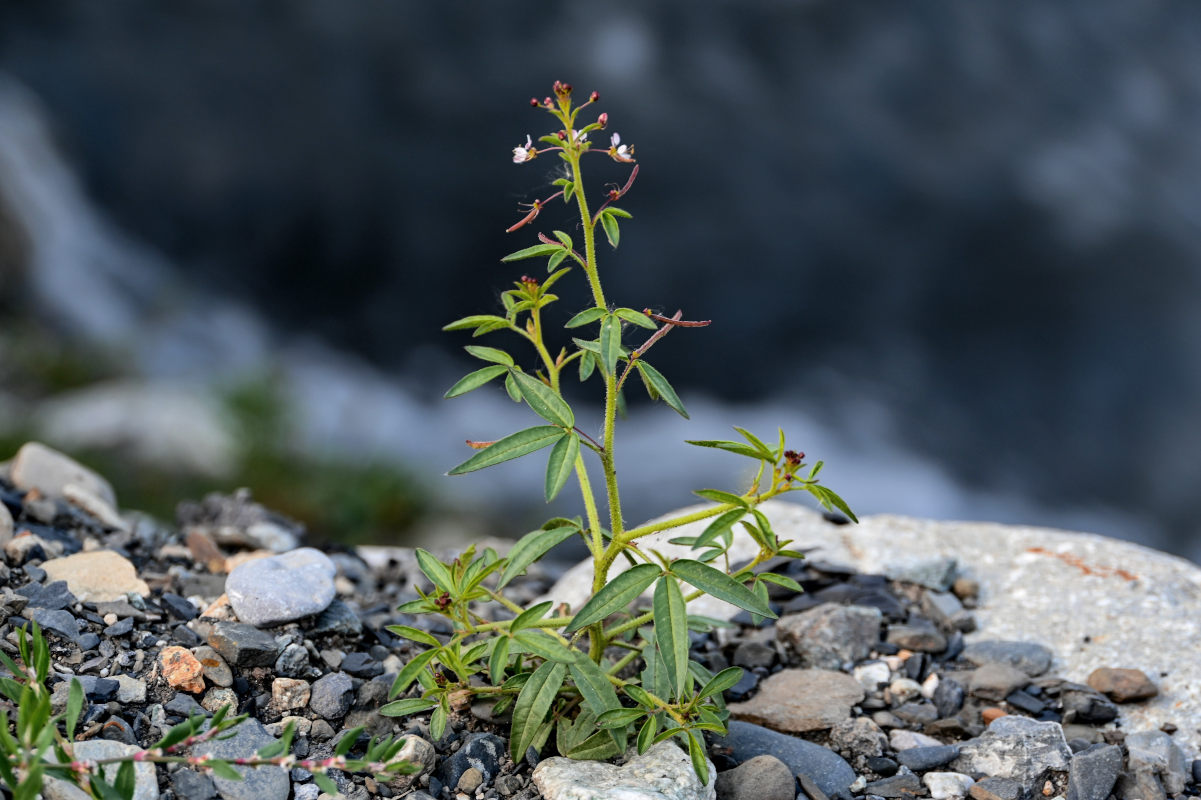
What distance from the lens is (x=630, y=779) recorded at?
1663mm

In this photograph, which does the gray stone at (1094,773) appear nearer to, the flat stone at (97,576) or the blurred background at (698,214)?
the flat stone at (97,576)

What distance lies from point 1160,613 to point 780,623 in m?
1.05

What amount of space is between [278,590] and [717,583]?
3.31 ft

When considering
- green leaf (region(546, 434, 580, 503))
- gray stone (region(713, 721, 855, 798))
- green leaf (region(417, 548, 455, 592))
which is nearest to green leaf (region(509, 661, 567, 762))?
green leaf (region(417, 548, 455, 592))

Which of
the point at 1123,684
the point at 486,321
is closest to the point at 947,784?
the point at 1123,684

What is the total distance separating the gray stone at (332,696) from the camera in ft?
6.09

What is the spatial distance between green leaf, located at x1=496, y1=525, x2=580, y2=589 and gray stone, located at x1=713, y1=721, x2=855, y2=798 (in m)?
0.66

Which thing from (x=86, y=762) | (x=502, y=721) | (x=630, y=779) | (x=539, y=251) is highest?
(x=539, y=251)

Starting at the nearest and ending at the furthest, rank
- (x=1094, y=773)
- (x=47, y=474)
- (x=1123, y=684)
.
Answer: (x=1094, y=773) < (x=1123, y=684) < (x=47, y=474)

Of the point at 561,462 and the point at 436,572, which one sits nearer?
the point at 561,462

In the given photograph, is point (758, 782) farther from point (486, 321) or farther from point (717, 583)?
point (486, 321)

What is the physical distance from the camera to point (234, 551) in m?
2.81

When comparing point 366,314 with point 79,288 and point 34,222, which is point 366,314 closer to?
point 79,288

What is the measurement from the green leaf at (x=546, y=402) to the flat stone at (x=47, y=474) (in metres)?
1.93
